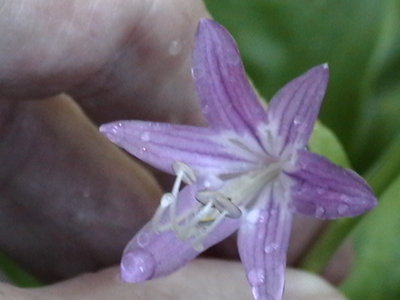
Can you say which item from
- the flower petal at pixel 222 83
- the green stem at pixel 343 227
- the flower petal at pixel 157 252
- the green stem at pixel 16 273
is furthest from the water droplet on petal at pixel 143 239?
the green stem at pixel 16 273

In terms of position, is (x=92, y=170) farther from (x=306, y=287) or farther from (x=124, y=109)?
(x=306, y=287)

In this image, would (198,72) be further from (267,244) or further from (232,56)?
(267,244)

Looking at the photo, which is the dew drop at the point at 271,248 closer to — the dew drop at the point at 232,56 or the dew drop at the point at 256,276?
the dew drop at the point at 256,276

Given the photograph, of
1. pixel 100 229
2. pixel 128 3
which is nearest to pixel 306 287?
pixel 100 229

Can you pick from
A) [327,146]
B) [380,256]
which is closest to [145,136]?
[327,146]

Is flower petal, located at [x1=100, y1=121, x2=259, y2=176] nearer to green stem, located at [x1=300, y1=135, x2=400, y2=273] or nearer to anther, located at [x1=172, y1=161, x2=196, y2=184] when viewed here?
anther, located at [x1=172, y1=161, x2=196, y2=184]

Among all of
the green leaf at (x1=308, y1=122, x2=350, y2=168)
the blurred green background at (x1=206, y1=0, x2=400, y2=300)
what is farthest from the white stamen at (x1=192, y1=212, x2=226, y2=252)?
the blurred green background at (x1=206, y1=0, x2=400, y2=300)
